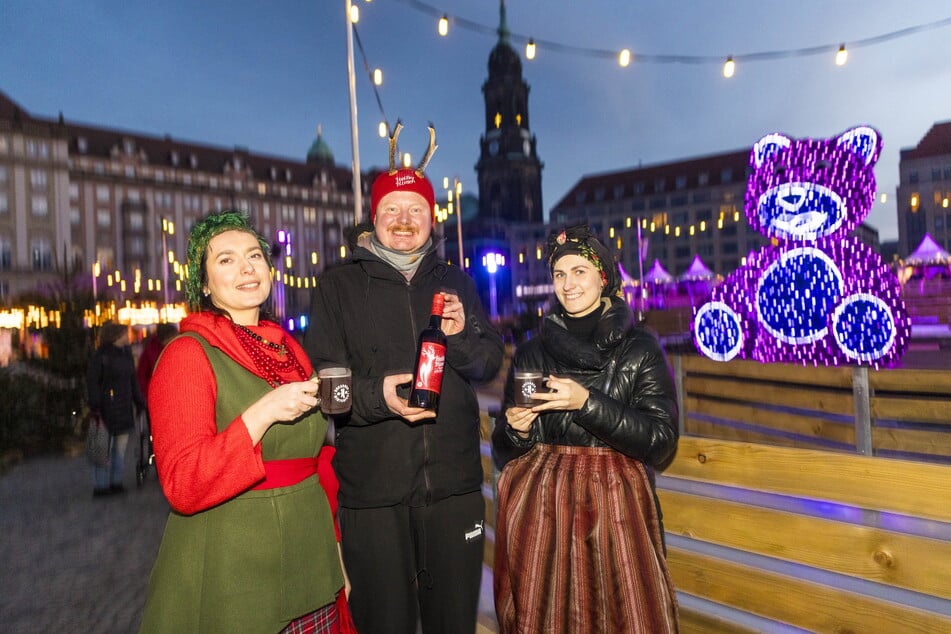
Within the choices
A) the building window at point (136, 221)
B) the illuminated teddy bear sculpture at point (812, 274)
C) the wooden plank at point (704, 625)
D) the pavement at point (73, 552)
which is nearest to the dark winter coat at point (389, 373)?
the wooden plank at point (704, 625)

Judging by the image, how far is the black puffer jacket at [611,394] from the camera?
242 cm

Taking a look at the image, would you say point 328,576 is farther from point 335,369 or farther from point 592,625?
point 592,625

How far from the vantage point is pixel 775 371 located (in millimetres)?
7254

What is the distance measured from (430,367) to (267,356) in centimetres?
62

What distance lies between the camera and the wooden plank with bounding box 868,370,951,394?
5.46 metres

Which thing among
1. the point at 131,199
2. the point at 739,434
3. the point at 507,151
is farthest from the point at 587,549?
the point at 507,151

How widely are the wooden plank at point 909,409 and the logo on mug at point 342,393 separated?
17.2ft

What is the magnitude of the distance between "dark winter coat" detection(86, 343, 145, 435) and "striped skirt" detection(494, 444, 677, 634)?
23.3 ft

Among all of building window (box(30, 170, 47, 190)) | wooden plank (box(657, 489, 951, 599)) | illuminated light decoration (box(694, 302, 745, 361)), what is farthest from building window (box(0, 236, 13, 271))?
wooden plank (box(657, 489, 951, 599))

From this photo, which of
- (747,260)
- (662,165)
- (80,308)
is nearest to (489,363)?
(747,260)

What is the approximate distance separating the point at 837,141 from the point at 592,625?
9087 millimetres

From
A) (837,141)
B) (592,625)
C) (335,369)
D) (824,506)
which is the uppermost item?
(837,141)

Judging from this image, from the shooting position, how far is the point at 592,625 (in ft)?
8.15

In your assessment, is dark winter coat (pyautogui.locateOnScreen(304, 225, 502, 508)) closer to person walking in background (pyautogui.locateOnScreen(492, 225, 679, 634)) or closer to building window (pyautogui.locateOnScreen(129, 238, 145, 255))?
person walking in background (pyautogui.locateOnScreen(492, 225, 679, 634))
